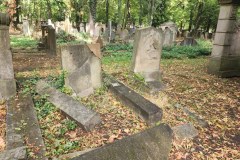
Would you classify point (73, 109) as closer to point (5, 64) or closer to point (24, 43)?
point (5, 64)

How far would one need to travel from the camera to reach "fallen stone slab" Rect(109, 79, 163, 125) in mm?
4227

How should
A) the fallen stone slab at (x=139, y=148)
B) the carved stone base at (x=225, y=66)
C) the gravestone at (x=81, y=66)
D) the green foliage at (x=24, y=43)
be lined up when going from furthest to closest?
the green foliage at (x=24, y=43) < the carved stone base at (x=225, y=66) < the gravestone at (x=81, y=66) < the fallen stone slab at (x=139, y=148)

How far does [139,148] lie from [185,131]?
2.04 meters

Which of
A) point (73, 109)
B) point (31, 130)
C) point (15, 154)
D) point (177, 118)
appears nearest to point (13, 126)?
point (31, 130)

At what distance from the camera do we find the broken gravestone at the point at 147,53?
5.99 meters

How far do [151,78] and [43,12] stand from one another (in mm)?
38069

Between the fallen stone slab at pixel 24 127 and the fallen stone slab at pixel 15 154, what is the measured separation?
0.53 ft

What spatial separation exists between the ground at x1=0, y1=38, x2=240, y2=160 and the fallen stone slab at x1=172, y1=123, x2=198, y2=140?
104 millimetres

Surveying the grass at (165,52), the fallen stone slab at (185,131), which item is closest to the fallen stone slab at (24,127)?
the fallen stone slab at (185,131)

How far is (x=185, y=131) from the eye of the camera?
415cm

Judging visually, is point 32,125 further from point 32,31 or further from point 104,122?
point 32,31

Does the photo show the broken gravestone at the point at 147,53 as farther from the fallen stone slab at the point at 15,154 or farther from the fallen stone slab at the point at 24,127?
the fallen stone slab at the point at 15,154

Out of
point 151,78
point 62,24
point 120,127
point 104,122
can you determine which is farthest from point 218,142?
point 62,24

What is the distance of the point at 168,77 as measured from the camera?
7.49 meters
